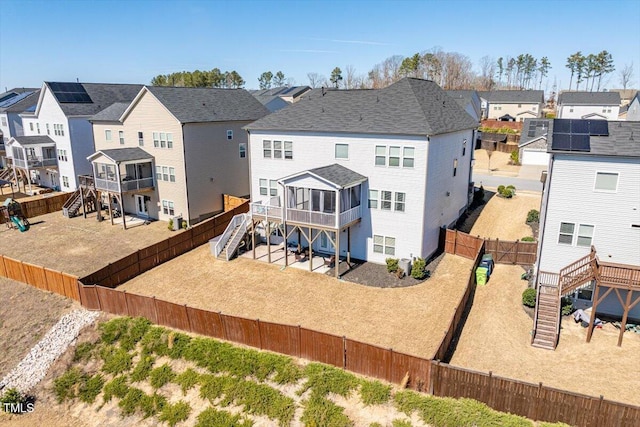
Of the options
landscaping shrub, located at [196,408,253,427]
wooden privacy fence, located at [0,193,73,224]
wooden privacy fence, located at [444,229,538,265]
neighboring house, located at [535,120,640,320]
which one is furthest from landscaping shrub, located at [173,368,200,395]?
wooden privacy fence, located at [0,193,73,224]

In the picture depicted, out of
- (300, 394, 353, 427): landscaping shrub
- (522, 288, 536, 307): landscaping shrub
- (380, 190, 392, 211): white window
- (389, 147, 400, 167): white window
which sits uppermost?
(389, 147, 400, 167): white window

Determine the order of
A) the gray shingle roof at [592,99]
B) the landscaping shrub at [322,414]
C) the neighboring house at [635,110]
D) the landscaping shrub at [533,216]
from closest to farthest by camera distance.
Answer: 1. the landscaping shrub at [322,414]
2. the landscaping shrub at [533,216]
3. the neighboring house at [635,110]
4. the gray shingle roof at [592,99]

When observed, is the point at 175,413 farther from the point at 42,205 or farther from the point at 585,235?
the point at 42,205

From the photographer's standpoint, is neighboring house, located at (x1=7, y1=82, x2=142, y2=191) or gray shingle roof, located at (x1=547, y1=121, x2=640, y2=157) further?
neighboring house, located at (x1=7, y1=82, x2=142, y2=191)

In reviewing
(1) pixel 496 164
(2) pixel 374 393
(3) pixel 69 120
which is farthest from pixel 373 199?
(1) pixel 496 164

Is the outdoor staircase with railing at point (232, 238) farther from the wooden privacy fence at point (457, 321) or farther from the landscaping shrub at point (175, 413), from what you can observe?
the wooden privacy fence at point (457, 321)

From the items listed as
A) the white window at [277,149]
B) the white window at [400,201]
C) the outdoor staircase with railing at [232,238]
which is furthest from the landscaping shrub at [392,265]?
the white window at [277,149]

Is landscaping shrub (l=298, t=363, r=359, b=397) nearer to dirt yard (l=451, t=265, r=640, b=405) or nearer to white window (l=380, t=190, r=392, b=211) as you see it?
dirt yard (l=451, t=265, r=640, b=405)

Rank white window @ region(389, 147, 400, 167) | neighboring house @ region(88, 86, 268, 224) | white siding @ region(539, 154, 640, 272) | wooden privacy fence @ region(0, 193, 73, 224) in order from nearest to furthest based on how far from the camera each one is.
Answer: white siding @ region(539, 154, 640, 272), white window @ region(389, 147, 400, 167), neighboring house @ region(88, 86, 268, 224), wooden privacy fence @ region(0, 193, 73, 224)
